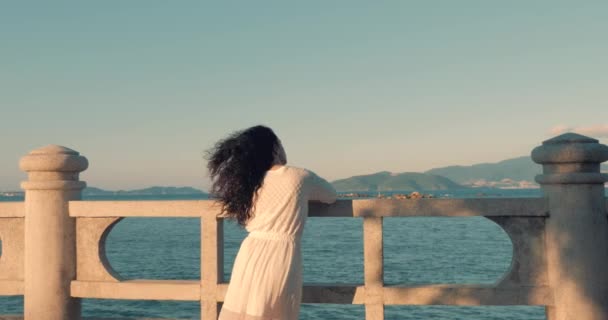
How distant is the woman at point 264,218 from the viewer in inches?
131

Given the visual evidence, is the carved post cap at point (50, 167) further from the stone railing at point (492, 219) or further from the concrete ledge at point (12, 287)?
the concrete ledge at point (12, 287)

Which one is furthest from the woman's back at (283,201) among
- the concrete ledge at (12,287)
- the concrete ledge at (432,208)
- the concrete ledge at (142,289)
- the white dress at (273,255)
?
the concrete ledge at (12,287)

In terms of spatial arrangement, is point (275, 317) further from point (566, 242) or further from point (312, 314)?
point (312, 314)

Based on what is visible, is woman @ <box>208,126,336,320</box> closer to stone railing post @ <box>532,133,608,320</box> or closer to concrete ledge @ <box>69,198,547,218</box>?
concrete ledge @ <box>69,198,547,218</box>

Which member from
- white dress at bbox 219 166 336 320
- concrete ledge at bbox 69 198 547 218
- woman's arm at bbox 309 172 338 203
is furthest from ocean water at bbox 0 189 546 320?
white dress at bbox 219 166 336 320

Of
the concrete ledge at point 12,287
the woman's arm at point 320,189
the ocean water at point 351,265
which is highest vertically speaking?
the woman's arm at point 320,189

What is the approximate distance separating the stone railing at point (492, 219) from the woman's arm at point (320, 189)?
0.61m

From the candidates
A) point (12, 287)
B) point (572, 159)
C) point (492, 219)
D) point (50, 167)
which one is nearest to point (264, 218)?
point (492, 219)

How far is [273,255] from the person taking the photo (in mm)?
3328

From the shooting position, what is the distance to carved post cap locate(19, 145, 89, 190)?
488 cm

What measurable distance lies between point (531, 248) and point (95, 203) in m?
3.87

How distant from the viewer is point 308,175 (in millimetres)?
3416

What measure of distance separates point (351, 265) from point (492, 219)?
27.4 m

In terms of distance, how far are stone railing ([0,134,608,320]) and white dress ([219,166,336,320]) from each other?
3.19 ft
